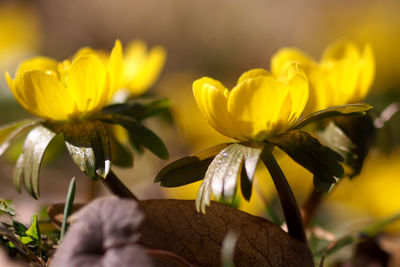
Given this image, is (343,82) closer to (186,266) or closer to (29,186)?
(186,266)

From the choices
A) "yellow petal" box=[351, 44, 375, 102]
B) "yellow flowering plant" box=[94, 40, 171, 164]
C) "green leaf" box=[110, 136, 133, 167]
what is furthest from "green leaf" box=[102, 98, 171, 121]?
"yellow petal" box=[351, 44, 375, 102]

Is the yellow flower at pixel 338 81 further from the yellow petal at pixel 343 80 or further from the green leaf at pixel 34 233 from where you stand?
the green leaf at pixel 34 233

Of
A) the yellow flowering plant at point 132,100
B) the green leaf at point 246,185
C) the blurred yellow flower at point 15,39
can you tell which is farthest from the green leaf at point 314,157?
the blurred yellow flower at point 15,39

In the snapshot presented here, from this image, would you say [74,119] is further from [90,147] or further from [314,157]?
[314,157]

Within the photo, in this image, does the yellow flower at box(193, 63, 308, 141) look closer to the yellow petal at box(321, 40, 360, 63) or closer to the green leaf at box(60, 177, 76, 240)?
the green leaf at box(60, 177, 76, 240)

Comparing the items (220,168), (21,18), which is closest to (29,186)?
(220,168)

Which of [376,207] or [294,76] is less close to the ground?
[294,76]
